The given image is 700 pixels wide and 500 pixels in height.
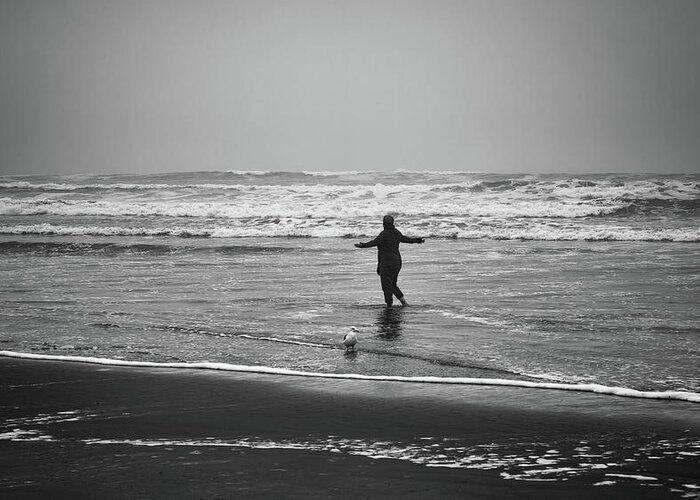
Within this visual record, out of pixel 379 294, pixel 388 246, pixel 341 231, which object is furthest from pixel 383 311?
pixel 341 231

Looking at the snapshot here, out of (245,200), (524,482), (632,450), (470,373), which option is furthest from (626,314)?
(245,200)

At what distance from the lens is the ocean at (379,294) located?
29.2 ft

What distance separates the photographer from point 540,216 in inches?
1298

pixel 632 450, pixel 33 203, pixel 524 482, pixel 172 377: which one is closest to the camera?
pixel 524 482

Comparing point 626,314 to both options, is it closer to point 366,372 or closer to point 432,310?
point 432,310

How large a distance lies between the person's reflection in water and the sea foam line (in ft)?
7.87

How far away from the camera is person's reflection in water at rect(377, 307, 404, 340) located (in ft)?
35.0

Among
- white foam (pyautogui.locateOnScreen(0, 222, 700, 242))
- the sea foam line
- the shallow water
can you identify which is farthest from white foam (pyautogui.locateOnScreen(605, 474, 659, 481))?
white foam (pyautogui.locateOnScreen(0, 222, 700, 242))

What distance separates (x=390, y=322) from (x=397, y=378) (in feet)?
12.2

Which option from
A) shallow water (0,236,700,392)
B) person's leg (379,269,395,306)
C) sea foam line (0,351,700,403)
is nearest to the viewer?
sea foam line (0,351,700,403)

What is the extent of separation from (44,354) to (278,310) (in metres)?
Answer: 4.50

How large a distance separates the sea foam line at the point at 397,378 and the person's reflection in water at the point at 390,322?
240cm

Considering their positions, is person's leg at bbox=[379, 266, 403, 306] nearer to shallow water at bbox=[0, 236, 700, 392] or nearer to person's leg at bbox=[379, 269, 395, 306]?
person's leg at bbox=[379, 269, 395, 306]

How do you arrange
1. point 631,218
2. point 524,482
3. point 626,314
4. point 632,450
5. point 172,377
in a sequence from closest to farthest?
point 524,482, point 632,450, point 172,377, point 626,314, point 631,218
